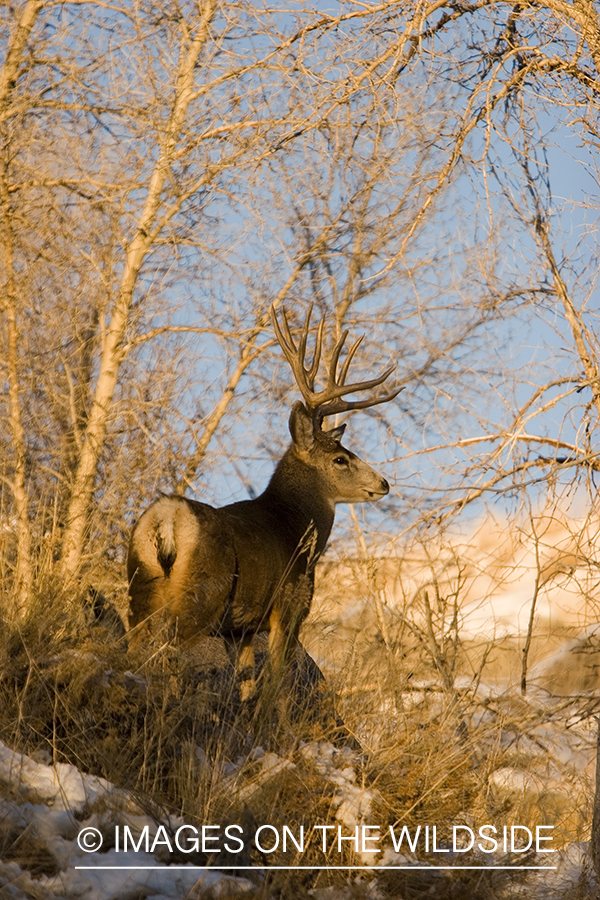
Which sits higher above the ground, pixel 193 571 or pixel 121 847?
pixel 193 571

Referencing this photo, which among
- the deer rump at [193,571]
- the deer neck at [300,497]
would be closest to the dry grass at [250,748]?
the deer rump at [193,571]

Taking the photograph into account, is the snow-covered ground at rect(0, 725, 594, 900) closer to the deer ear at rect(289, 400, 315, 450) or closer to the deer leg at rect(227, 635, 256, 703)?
the deer leg at rect(227, 635, 256, 703)

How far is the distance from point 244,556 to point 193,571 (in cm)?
55

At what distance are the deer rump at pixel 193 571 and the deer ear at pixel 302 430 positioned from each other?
2080mm

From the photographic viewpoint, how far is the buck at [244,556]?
718 centimetres

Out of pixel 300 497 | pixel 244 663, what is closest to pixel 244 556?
pixel 244 663

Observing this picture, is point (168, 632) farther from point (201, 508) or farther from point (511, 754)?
point (511, 754)

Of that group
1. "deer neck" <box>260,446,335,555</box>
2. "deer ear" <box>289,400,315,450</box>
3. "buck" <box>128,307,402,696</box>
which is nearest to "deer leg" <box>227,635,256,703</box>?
"buck" <box>128,307,402,696</box>

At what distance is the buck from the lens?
7184 mm

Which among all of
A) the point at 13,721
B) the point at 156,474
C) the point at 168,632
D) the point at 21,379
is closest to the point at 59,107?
the point at 21,379

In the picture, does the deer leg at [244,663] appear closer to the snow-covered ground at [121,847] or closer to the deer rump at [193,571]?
the deer rump at [193,571]

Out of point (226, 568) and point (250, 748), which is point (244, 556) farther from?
point (250, 748)

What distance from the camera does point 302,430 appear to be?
973 centimetres

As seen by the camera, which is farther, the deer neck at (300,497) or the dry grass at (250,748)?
the deer neck at (300,497)
